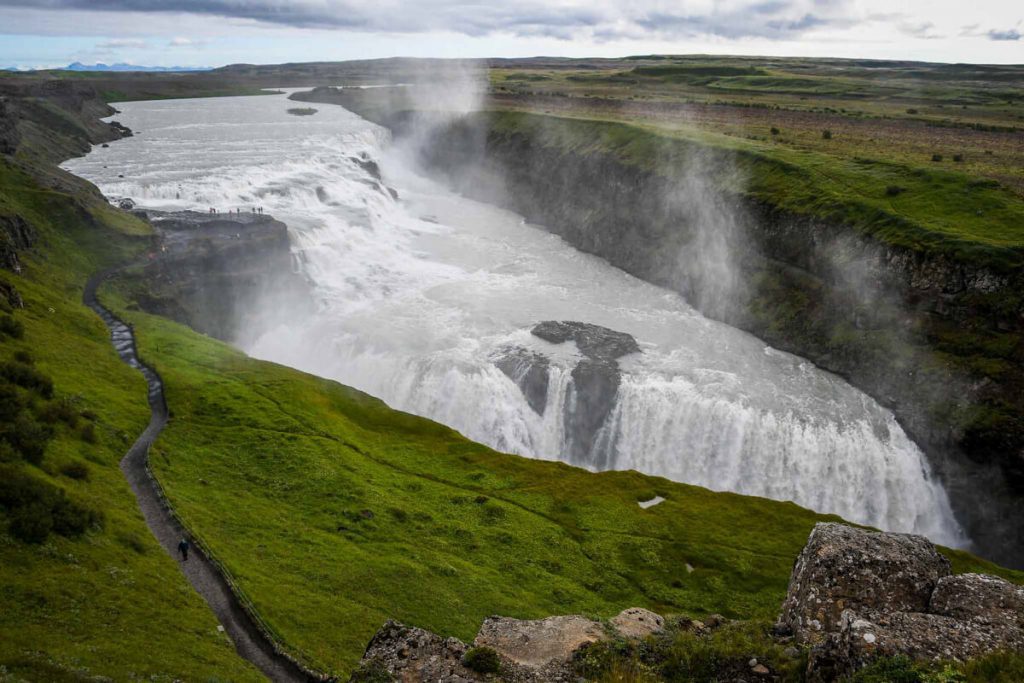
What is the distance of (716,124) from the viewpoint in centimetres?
11325

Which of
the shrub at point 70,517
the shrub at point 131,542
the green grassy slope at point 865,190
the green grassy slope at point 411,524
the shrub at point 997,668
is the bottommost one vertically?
the green grassy slope at point 411,524

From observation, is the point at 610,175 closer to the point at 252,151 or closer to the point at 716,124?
the point at 716,124

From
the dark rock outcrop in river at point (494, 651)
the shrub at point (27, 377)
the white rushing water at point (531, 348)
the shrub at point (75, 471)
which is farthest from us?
the white rushing water at point (531, 348)

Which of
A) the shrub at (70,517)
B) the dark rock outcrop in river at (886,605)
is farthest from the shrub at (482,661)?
the shrub at (70,517)

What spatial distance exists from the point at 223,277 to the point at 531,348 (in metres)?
33.2

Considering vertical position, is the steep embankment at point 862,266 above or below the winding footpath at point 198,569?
above

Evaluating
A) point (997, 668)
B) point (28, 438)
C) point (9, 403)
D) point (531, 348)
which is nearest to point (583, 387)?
point (531, 348)

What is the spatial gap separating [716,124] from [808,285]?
56289 millimetres

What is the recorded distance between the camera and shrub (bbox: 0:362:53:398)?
36.4m

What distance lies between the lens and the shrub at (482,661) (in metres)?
17.9

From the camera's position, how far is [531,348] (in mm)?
61344

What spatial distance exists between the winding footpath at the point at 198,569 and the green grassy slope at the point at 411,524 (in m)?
0.64

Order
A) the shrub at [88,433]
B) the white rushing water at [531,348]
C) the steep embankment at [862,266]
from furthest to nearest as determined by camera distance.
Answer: the white rushing water at [531,348], the steep embankment at [862,266], the shrub at [88,433]

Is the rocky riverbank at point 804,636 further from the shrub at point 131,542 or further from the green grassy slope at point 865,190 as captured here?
the green grassy slope at point 865,190
